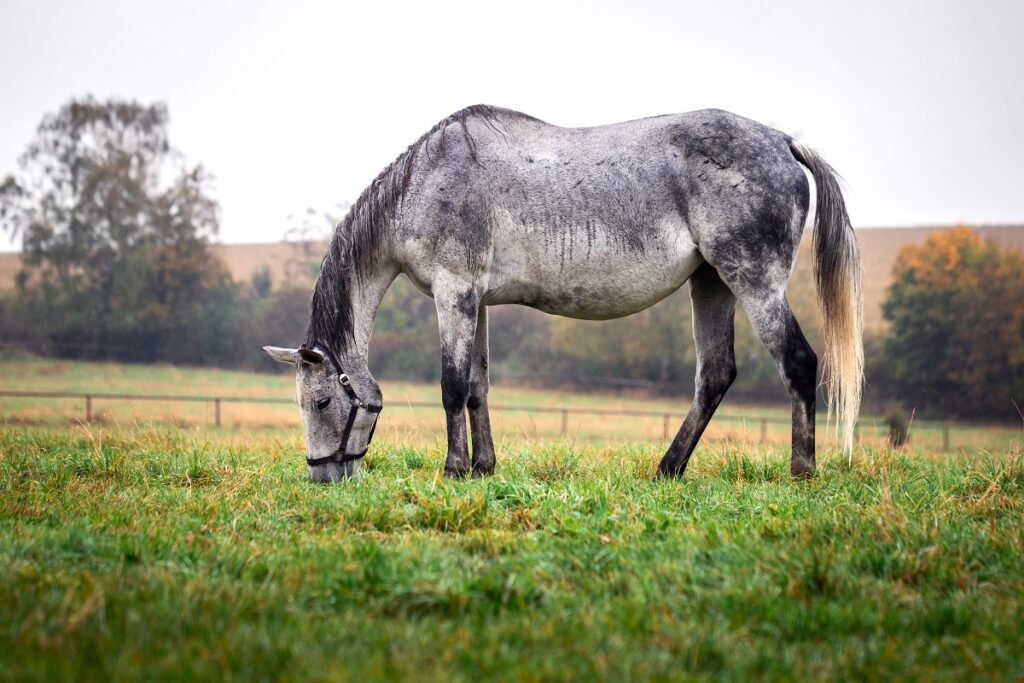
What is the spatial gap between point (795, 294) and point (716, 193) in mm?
35214

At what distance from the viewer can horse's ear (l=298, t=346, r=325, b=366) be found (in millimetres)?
6055

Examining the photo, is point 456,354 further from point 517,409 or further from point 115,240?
point 115,240

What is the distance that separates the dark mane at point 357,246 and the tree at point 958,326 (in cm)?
3364

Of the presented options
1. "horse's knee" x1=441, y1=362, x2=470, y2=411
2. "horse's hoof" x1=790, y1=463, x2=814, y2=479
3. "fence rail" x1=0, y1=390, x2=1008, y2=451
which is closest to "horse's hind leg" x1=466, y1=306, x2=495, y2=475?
"horse's knee" x1=441, y1=362, x2=470, y2=411

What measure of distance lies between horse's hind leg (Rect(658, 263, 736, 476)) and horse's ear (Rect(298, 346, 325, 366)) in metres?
2.84

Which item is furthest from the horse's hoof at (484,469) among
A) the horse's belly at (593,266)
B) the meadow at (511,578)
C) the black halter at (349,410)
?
the horse's belly at (593,266)

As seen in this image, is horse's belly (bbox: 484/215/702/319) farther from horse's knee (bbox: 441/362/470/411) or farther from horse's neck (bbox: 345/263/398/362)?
horse's neck (bbox: 345/263/398/362)

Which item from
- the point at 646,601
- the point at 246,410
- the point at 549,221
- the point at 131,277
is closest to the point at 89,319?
the point at 131,277

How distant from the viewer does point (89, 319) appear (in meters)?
42.5

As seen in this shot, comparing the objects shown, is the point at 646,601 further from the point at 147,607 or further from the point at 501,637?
the point at 147,607

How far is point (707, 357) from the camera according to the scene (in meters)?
6.55

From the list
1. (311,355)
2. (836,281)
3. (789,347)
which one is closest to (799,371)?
(789,347)

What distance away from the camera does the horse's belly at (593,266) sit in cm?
616

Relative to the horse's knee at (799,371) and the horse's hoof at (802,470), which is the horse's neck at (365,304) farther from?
the horse's hoof at (802,470)
